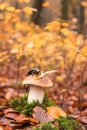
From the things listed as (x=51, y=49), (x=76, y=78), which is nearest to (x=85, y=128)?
(x=51, y=49)

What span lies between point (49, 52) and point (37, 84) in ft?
18.5

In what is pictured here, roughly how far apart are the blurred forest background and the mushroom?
1.17 metres

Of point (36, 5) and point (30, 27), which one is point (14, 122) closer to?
point (30, 27)

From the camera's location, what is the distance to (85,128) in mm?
3693

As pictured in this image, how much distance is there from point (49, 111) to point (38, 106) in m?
0.15

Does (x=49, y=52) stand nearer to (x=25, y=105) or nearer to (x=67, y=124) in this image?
(x=25, y=105)

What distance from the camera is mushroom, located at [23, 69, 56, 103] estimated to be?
3564 millimetres

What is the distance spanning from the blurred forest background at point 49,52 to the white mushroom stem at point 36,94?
1176 millimetres

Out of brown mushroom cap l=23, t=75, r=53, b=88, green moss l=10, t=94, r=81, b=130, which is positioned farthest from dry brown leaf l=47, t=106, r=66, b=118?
brown mushroom cap l=23, t=75, r=53, b=88

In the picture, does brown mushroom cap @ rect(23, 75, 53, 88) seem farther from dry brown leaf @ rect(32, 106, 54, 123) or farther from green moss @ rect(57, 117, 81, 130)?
green moss @ rect(57, 117, 81, 130)

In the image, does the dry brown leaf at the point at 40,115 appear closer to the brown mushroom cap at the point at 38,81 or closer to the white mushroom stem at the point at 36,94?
the white mushroom stem at the point at 36,94

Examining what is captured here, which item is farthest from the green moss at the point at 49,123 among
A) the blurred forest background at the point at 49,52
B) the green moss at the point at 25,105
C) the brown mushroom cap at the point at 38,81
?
the blurred forest background at the point at 49,52

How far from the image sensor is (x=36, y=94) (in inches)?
145

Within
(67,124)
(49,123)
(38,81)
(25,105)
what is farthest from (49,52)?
(49,123)
